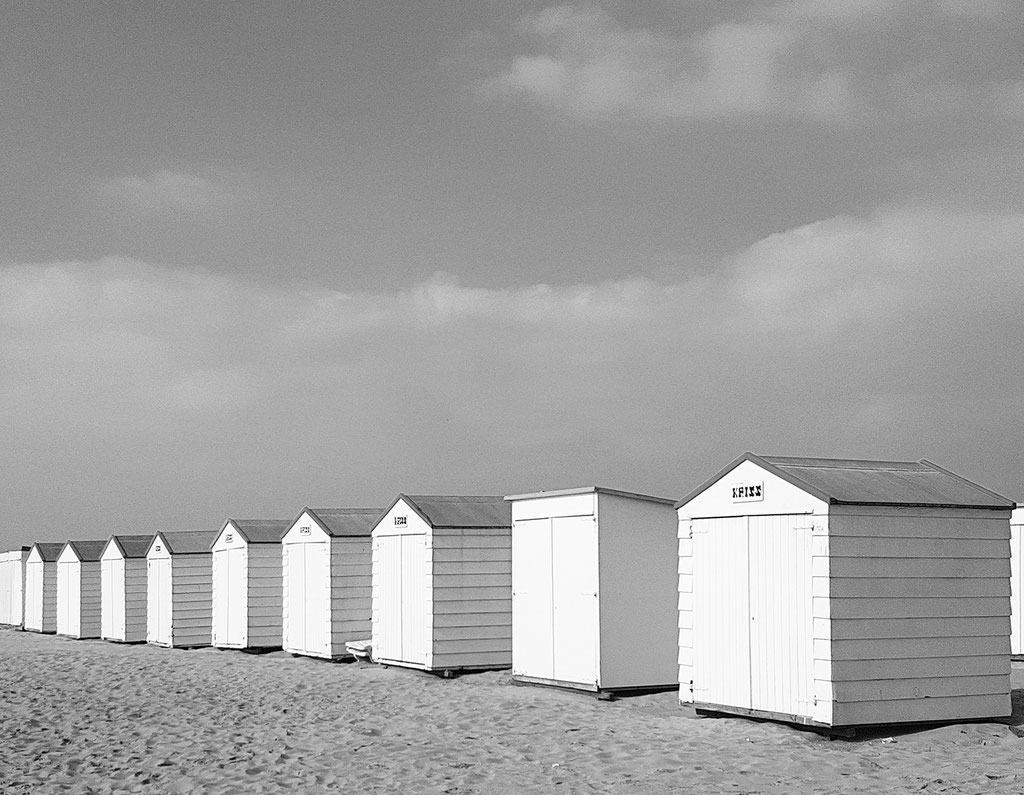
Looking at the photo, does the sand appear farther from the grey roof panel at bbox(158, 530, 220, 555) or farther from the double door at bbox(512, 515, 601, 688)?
the grey roof panel at bbox(158, 530, 220, 555)

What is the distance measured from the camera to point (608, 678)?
16.6m

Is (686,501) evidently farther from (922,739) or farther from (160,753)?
(160,753)

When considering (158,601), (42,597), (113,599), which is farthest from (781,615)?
(42,597)

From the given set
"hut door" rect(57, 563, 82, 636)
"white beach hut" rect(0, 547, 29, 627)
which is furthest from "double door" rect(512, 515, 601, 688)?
"white beach hut" rect(0, 547, 29, 627)

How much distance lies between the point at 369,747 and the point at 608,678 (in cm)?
439

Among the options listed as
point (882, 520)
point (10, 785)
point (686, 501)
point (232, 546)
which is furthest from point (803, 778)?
point (232, 546)

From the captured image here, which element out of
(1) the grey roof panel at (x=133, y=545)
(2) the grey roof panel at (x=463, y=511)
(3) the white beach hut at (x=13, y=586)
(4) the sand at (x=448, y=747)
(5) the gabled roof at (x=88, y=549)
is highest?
(2) the grey roof panel at (x=463, y=511)

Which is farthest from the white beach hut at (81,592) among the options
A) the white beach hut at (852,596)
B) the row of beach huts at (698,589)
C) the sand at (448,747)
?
the white beach hut at (852,596)

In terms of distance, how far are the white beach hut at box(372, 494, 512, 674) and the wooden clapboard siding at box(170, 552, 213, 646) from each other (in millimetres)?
10322

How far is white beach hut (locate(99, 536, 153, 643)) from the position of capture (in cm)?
3209

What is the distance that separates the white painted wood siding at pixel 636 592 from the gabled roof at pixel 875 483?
2.45m

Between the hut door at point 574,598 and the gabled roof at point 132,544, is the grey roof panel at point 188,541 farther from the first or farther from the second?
the hut door at point 574,598

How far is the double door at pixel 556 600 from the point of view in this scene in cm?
1683

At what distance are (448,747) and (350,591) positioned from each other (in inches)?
420
